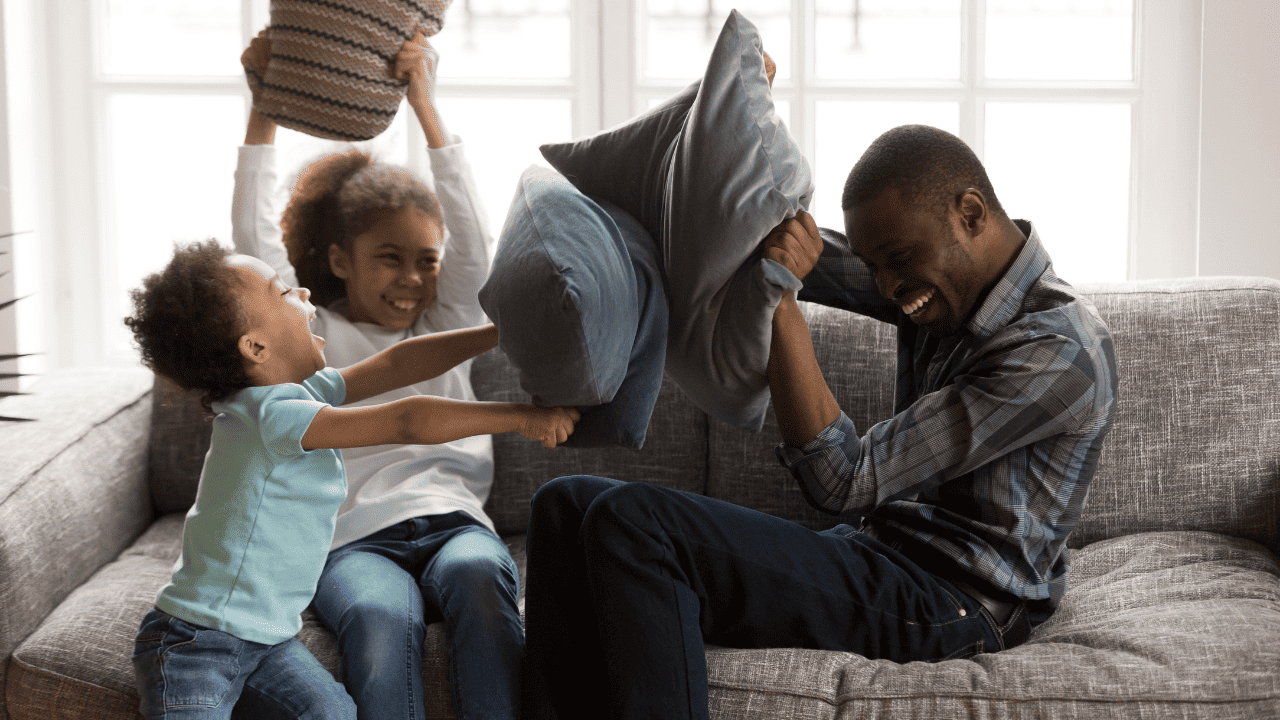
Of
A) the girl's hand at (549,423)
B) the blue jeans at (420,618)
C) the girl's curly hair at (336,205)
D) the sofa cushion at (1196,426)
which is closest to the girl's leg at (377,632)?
the blue jeans at (420,618)

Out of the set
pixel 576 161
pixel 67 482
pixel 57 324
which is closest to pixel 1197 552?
pixel 576 161

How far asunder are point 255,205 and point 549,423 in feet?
2.68

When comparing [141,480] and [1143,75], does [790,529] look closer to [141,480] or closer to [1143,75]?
[141,480]

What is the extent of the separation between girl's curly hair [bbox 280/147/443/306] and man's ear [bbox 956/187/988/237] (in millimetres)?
892

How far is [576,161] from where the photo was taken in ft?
3.98

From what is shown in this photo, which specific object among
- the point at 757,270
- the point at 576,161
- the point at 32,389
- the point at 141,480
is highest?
the point at 576,161

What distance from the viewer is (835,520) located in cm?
166

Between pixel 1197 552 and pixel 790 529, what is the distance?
26.4 inches

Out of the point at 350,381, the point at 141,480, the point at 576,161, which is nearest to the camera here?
the point at 576,161

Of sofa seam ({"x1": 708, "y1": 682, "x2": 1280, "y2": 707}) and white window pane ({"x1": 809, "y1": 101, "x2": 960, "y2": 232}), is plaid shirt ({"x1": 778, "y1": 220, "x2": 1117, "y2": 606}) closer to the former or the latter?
sofa seam ({"x1": 708, "y1": 682, "x2": 1280, "y2": 707})

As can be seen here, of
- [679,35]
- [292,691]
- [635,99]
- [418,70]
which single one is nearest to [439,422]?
[292,691]

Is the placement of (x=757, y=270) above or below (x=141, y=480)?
above

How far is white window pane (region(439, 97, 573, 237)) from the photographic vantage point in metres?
2.33

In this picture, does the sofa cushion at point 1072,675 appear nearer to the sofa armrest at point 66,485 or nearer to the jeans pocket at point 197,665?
the jeans pocket at point 197,665
